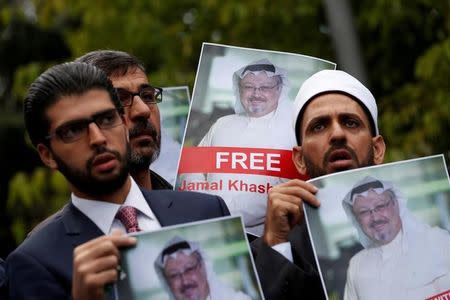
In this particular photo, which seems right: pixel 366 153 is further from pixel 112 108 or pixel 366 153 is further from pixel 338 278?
pixel 112 108

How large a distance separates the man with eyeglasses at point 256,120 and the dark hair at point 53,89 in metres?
0.86

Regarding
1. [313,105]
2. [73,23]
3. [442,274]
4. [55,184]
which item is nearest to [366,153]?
[313,105]

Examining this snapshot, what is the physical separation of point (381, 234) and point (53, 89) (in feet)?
3.36

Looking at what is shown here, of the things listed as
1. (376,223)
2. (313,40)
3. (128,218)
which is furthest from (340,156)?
(313,40)

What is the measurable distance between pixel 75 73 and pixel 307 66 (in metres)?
1.20

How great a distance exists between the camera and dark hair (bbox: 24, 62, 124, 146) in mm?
3834

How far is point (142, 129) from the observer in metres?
4.75

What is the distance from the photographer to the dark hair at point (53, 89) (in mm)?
3834

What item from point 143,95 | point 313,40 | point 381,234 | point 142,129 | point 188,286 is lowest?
point 188,286

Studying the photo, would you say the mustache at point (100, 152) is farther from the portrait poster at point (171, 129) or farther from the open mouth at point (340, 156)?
the portrait poster at point (171, 129)

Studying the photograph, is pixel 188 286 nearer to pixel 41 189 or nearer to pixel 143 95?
pixel 143 95

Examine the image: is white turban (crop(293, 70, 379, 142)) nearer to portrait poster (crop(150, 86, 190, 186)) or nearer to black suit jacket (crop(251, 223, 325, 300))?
black suit jacket (crop(251, 223, 325, 300))

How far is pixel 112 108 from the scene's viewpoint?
3.81 metres

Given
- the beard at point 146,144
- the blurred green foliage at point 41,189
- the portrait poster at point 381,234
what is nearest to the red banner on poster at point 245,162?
the beard at point 146,144
